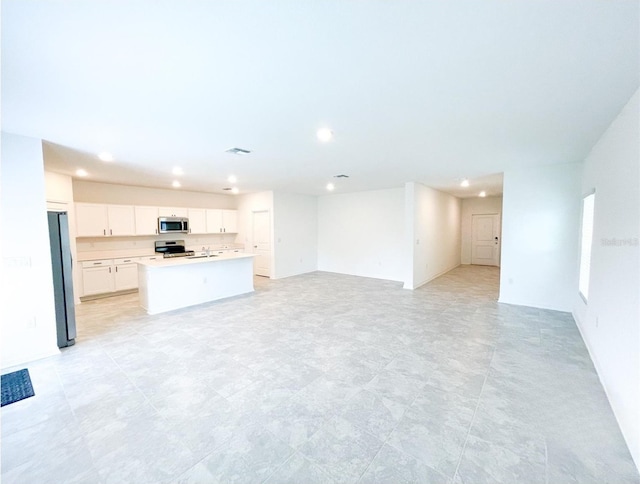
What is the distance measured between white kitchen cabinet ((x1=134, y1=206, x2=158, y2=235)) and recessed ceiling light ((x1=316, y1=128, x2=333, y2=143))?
17.7 feet

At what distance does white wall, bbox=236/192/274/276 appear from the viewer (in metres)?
7.84

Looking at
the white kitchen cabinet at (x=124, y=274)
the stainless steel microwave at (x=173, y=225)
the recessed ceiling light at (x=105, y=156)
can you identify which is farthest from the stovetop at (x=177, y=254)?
the recessed ceiling light at (x=105, y=156)

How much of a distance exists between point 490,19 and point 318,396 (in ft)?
9.29

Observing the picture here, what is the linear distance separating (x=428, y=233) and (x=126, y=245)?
302 inches

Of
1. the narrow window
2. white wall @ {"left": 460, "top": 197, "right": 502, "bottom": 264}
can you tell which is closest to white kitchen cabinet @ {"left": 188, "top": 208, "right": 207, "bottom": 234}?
the narrow window

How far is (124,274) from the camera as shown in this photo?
6094 millimetres

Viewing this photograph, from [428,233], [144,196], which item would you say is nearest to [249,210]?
[144,196]

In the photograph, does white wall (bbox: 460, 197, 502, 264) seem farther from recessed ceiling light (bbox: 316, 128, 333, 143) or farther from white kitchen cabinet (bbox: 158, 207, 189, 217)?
white kitchen cabinet (bbox: 158, 207, 189, 217)

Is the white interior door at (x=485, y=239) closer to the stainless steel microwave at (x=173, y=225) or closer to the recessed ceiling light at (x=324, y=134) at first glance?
the recessed ceiling light at (x=324, y=134)

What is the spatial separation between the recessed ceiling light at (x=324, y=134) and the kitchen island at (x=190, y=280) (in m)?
3.46

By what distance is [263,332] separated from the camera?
3.84 meters

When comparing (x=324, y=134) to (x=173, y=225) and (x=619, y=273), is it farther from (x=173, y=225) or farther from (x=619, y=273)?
(x=173, y=225)

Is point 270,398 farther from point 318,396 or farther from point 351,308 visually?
point 351,308

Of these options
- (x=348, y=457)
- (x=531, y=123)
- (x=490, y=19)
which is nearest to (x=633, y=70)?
(x=531, y=123)
